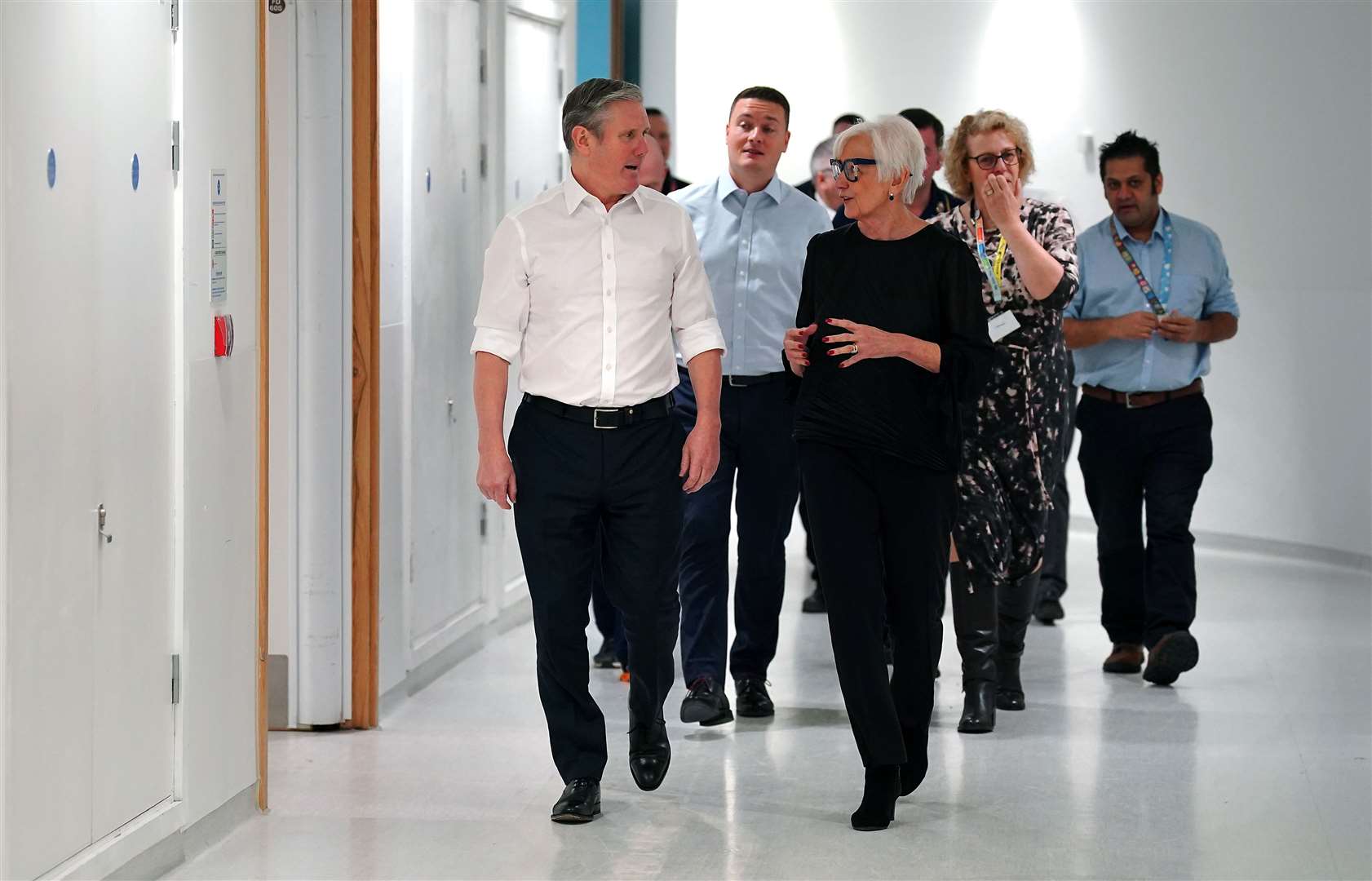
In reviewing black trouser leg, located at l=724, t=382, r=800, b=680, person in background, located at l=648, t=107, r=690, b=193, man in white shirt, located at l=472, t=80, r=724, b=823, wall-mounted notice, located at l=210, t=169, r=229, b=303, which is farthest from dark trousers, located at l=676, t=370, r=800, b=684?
wall-mounted notice, located at l=210, t=169, r=229, b=303

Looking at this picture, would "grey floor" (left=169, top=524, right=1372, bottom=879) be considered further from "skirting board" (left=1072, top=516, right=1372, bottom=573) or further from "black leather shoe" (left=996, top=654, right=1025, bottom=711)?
"skirting board" (left=1072, top=516, right=1372, bottom=573)

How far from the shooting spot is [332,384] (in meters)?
4.67

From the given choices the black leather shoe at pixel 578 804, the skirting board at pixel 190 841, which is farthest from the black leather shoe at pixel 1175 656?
the skirting board at pixel 190 841

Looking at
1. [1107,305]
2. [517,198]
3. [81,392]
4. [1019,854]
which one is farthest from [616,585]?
[517,198]

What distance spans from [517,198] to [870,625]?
3.04 metres

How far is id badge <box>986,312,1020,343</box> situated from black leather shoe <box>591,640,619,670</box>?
5.75ft

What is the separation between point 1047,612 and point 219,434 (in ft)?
12.1

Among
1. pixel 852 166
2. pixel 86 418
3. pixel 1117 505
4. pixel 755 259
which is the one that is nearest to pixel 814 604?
pixel 1117 505

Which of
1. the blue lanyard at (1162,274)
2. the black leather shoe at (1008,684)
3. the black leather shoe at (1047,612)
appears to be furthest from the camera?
the black leather shoe at (1047,612)

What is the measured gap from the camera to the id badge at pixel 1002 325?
4473 mm

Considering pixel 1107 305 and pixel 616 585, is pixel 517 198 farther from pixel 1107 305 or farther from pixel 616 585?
pixel 616 585

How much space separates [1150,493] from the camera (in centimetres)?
536

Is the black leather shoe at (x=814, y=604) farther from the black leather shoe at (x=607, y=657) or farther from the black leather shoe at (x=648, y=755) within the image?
the black leather shoe at (x=648, y=755)

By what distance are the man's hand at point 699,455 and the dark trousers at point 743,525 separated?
88 cm
